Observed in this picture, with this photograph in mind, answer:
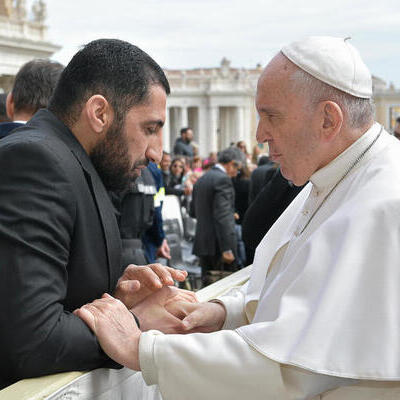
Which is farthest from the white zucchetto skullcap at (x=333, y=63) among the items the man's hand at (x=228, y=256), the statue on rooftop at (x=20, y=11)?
the statue on rooftop at (x=20, y=11)

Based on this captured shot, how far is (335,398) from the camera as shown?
1.88 metres

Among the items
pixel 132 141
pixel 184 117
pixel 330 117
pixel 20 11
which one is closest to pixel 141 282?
pixel 132 141

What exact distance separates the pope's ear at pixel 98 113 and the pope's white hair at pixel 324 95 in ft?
Result: 1.97

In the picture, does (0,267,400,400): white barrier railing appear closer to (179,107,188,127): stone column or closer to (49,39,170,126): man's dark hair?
(49,39,170,126): man's dark hair

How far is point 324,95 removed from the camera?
6.87 ft

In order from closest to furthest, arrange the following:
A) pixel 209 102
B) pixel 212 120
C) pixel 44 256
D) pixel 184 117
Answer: pixel 44 256
pixel 184 117
pixel 212 120
pixel 209 102

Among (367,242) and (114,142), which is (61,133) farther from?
(367,242)

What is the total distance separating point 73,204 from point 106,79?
1.48 feet

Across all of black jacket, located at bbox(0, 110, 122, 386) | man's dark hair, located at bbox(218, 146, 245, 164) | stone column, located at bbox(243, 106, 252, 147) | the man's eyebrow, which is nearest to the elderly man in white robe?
black jacket, located at bbox(0, 110, 122, 386)

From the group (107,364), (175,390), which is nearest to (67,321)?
(107,364)

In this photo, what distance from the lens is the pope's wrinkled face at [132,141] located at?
2129 mm

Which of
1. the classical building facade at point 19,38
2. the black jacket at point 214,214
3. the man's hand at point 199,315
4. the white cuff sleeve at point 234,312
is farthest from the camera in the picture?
the classical building facade at point 19,38

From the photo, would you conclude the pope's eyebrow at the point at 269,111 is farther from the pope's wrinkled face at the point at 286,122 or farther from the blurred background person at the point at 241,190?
the blurred background person at the point at 241,190

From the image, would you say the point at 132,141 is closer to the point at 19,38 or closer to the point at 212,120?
the point at 19,38
